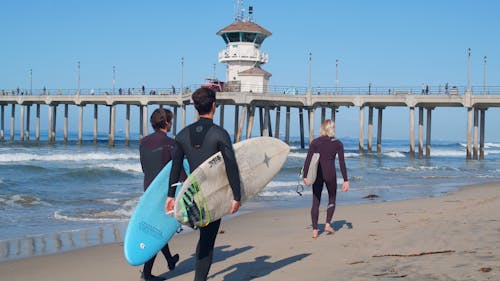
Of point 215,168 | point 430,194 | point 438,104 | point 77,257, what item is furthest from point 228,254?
point 438,104

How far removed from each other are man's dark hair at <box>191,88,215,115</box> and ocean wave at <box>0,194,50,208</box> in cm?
848

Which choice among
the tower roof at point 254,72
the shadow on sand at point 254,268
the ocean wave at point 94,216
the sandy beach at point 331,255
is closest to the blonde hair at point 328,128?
the sandy beach at point 331,255

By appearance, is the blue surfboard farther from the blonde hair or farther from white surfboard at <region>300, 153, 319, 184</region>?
the blonde hair

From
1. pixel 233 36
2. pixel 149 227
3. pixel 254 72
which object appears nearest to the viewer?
pixel 149 227

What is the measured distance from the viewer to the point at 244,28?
40.2 meters

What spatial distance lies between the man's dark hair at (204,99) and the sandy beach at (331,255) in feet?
5.54

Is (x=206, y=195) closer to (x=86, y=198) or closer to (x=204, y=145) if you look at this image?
(x=204, y=145)

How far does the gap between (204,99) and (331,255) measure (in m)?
2.51

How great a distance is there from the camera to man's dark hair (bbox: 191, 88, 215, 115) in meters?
4.26

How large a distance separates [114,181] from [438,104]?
20749 mm

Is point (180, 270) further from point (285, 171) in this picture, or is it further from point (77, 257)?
point (285, 171)

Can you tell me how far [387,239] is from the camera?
676 centimetres

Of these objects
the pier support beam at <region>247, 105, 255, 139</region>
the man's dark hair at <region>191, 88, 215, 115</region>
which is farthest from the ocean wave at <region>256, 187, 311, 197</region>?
the pier support beam at <region>247, 105, 255, 139</region>

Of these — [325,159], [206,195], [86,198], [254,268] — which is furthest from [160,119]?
[86,198]
